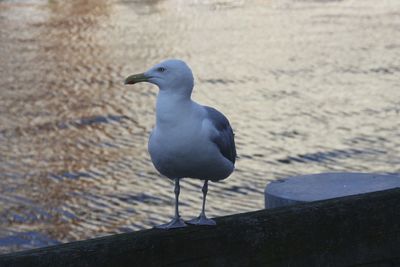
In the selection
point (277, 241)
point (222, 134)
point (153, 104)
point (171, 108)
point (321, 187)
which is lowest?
point (153, 104)

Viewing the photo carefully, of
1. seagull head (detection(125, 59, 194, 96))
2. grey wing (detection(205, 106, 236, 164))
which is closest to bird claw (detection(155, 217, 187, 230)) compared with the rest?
grey wing (detection(205, 106, 236, 164))

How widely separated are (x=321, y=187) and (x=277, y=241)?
2610 millimetres

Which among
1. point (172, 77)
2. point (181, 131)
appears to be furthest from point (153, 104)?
point (181, 131)

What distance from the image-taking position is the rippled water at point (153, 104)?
10922mm

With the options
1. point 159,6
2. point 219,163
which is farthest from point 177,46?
point 219,163

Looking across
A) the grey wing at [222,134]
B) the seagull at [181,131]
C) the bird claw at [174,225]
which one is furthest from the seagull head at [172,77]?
the bird claw at [174,225]

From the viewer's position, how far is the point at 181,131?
164 inches

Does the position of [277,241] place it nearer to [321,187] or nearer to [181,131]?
[181,131]

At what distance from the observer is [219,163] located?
174 inches

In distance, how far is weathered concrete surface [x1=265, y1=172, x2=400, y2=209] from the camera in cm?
634

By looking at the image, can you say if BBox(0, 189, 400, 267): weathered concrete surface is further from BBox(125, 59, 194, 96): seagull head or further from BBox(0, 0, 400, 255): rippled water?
BBox(0, 0, 400, 255): rippled water

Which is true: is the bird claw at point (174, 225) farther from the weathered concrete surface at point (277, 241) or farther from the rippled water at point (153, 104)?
the rippled water at point (153, 104)

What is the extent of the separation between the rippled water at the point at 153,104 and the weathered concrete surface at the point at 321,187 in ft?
11.2

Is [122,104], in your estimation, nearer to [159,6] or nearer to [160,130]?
[160,130]
